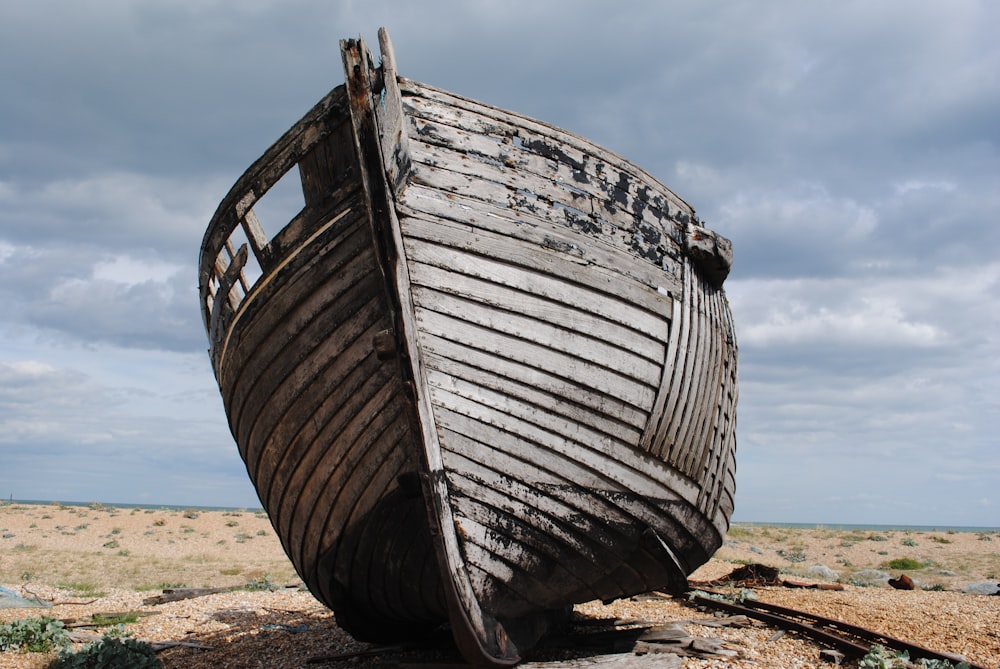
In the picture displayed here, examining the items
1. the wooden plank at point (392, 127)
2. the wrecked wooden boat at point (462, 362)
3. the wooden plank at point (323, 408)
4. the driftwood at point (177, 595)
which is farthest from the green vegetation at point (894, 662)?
the driftwood at point (177, 595)

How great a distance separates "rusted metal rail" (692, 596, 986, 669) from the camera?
605 cm

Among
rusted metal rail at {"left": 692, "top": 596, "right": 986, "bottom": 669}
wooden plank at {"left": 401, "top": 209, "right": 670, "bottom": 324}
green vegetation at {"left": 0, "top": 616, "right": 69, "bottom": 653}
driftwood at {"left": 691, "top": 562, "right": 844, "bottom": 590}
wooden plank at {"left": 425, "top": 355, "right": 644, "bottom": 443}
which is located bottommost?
driftwood at {"left": 691, "top": 562, "right": 844, "bottom": 590}

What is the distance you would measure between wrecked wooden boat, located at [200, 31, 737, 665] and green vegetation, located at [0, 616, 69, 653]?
3554 millimetres

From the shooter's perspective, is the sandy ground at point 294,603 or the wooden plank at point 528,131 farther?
the sandy ground at point 294,603

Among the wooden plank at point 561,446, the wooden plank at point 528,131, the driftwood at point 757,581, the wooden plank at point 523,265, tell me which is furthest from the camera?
the driftwood at point 757,581

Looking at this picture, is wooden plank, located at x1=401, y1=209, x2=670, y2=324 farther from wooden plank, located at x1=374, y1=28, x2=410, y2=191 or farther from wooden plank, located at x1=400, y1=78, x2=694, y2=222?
wooden plank, located at x1=400, y1=78, x2=694, y2=222

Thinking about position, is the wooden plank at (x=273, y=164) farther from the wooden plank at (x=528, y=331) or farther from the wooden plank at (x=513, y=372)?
the wooden plank at (x=513, y=372)

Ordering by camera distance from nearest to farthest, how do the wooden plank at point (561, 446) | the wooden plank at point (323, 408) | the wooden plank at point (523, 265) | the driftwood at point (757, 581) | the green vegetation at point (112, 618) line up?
the wooden plank at point (561, 446)
the wooden plank at point (523, 265)
the wooden plank at point (323, 408)
the green vegetation at point (112, 618)
the driftwood at point (757, 581)

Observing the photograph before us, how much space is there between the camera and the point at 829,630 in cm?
730

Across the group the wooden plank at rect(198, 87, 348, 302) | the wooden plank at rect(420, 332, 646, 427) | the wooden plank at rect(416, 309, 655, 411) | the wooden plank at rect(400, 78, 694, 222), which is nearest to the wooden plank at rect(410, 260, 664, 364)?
the wooden plank at rect(416, 309, 655, 411)

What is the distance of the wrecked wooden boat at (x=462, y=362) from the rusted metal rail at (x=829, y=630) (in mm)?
2050

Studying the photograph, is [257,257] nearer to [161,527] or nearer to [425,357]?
[425,357]

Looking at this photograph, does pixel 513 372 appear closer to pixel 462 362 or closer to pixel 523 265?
pixel 462 362

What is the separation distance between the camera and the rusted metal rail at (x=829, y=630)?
6051mm
